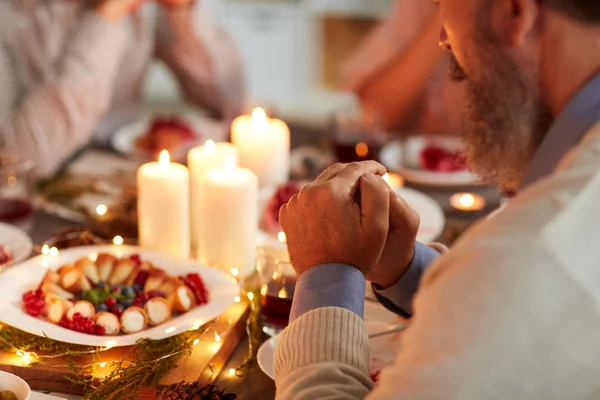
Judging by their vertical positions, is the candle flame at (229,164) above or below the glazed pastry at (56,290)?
above

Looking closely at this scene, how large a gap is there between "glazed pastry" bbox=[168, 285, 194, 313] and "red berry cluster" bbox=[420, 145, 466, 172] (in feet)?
2.78

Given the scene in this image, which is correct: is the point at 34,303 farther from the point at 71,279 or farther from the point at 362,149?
the point at 362,149

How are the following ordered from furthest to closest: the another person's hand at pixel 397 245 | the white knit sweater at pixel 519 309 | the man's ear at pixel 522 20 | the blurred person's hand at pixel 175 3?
the blurred person's hand at pixel 175 3
the another person's hand at pixel 397 245
the man's ear at pixel 522 20
the white knit sweater at pixel 519 309

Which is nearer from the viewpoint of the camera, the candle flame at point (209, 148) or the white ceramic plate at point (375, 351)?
the white ceramic plate at point (375, 351)

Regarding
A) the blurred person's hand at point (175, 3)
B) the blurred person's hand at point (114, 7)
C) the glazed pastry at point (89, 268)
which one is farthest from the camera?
the blurred person's hand at point (175, 3)

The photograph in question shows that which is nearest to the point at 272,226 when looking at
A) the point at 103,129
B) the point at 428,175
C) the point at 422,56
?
the point at 428,175

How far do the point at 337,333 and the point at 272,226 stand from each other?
67cm

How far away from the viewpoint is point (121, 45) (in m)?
2.13

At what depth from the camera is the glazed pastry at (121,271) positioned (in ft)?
4.07

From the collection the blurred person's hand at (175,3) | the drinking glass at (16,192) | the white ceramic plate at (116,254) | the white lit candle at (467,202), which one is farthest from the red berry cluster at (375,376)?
the blurred person's hand at (175,3)

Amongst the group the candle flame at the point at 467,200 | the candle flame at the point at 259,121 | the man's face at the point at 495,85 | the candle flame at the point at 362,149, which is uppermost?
the man's face at the point at 495,85

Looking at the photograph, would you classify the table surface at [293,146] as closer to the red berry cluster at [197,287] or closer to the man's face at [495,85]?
the red berry cluster at [197,287]

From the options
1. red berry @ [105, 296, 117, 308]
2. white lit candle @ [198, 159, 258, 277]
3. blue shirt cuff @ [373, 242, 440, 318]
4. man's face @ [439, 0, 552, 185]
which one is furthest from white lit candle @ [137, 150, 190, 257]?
man's face @ [439, 0, 552, 185]

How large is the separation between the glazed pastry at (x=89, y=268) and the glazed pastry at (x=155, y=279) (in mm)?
79
